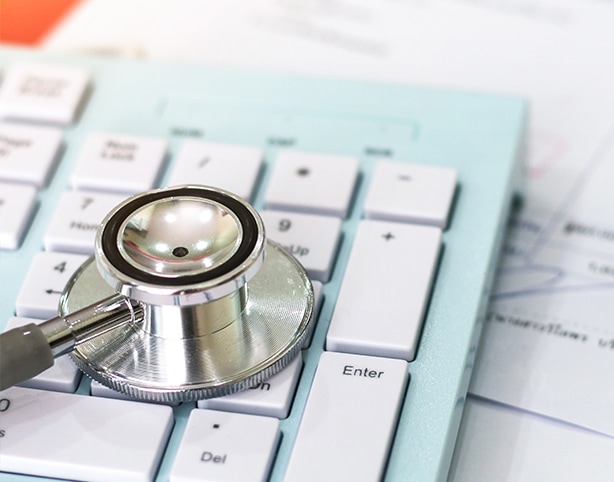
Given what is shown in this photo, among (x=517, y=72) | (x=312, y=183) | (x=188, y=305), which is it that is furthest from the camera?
(x=517, y=72)

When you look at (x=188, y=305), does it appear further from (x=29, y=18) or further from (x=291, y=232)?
(x=29, y=18)

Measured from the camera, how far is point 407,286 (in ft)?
1.18

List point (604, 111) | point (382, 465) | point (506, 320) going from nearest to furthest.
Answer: point (382, 465) → point (506, 320) → point (604, 111)

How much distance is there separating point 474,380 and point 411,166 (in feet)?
0.31

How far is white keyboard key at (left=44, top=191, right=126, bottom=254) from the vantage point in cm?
39

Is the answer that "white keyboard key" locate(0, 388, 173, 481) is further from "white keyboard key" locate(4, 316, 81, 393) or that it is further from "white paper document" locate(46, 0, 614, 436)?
"white paper document" locate(46, 0, 614, 436)

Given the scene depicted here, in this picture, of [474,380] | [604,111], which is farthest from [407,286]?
[604,111]

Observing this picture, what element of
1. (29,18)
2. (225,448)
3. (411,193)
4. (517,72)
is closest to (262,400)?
(225,448)

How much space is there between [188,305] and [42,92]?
0.20 meters

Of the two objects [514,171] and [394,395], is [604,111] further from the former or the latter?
[394,395]

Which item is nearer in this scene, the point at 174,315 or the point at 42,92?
the point at 174,315

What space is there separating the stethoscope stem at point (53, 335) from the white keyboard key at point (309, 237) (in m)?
0.07

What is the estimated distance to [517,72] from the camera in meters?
0.58

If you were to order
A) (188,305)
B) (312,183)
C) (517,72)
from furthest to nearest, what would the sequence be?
(517,72), (312,183), (188,305)
